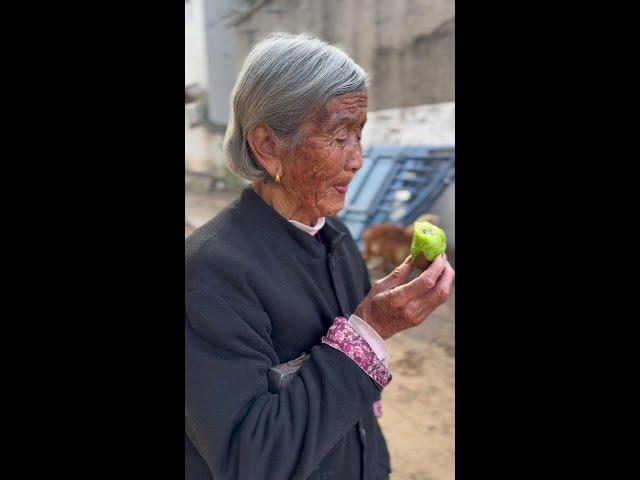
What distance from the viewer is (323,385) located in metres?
1.26

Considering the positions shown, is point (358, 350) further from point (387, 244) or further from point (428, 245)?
point (387, 244)

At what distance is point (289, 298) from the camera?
1396mm

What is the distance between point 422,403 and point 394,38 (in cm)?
449

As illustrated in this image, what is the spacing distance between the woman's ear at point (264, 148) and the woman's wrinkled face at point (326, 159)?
0.09ft

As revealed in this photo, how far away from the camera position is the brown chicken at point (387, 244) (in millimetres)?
6398

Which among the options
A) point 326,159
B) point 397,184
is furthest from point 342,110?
point 397,184

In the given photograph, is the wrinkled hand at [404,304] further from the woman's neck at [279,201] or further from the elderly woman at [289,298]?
the woman's neck at [279,201]

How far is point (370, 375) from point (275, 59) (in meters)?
0.88

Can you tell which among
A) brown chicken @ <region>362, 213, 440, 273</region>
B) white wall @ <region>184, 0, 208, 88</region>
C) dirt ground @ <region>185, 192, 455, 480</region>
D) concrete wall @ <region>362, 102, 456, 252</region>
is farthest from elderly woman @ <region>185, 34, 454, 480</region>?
white wall @ <region>184, 0, 208, 88</region>

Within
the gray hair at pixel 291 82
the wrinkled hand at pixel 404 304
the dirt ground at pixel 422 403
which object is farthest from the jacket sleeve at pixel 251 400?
the dirt ground at pixel 422 403

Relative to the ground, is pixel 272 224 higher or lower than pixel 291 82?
lower

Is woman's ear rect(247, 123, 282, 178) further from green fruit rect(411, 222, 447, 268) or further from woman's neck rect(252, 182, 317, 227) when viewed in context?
green fruit rect(411, 222, 447, 268)
